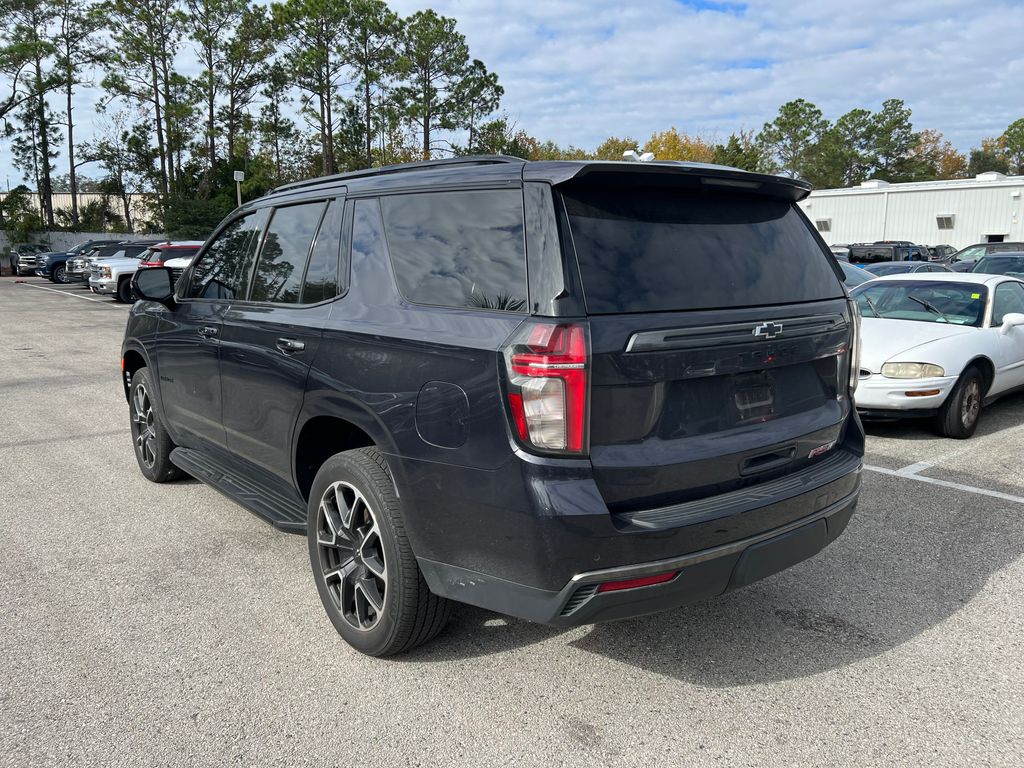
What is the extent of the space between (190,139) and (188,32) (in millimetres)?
6297

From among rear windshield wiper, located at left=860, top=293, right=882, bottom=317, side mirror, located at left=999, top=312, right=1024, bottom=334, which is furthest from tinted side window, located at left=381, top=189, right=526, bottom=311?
side mirror, located at left=999, top=312, right=1024, bottom=334

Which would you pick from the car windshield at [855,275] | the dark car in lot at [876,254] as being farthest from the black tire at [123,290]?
the dark car in lot at [876,254]

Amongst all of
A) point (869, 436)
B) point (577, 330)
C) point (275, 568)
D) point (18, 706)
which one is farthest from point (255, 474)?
point (869, 436)

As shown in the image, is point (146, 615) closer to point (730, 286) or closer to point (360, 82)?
point (730, 286)

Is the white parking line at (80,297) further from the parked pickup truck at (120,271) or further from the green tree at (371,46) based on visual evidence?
the green tree at (371,46)

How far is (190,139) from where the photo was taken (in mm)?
50875

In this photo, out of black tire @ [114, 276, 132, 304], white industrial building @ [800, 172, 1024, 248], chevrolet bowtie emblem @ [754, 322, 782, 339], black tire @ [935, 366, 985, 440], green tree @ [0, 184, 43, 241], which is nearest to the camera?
chevrolet bowtie emblem @ [754, 322, 782, 339]

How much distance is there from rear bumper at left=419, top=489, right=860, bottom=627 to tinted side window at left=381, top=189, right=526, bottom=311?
939 mm

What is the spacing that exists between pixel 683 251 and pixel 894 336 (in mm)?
5447

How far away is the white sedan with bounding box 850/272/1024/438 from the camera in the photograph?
694 cm

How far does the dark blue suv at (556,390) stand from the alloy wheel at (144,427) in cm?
224

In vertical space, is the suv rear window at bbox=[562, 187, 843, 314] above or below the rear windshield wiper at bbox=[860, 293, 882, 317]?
above

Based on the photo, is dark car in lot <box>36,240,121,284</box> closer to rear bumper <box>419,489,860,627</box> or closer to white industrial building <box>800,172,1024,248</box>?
rear bumper <box>419,489,860,627</box>

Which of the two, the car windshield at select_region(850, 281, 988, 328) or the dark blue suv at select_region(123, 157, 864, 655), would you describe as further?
the car windshield at select_region(850, 281, 988, 328)
